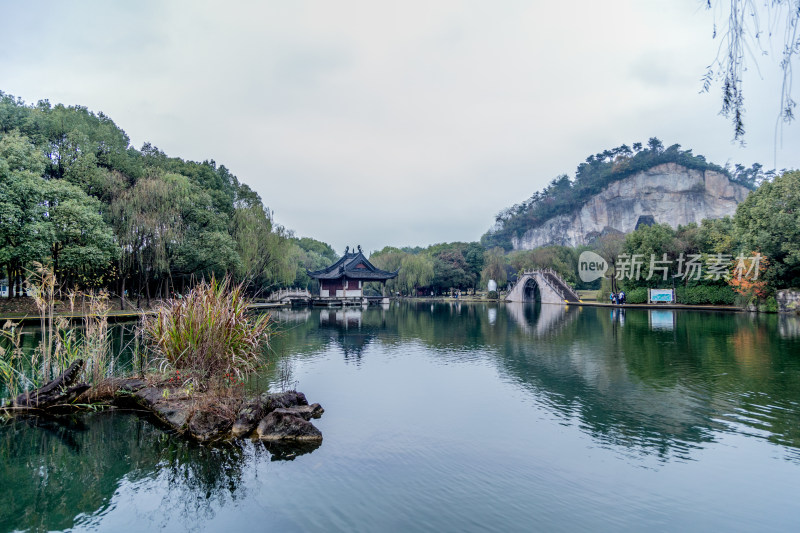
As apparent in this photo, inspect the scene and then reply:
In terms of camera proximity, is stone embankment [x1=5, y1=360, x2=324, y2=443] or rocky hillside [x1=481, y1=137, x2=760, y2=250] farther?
rocky hillside [x1=481, y1=137, x2=760, y2=250]

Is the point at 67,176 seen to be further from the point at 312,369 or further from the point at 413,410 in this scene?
the point at 413,410

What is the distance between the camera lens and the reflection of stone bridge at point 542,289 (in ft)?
121

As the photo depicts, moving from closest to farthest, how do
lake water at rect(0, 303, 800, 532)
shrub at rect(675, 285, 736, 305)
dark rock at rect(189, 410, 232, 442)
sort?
lake water at rect(0, 303, 800, 532)
dark rock at rect(189, 410, 232, 442)
shrub at rect(675, 285, 736, 305)

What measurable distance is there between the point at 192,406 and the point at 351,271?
33178 millimetres

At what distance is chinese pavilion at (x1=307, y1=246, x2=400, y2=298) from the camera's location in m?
37.9

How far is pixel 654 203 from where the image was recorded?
80812 mm

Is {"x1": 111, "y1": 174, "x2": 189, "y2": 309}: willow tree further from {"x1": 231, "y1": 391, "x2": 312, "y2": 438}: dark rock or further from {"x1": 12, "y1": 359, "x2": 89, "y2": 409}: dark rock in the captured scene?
{"x1": 231, "y1": 391, "x2": 312, "y2": 438}: dark rock

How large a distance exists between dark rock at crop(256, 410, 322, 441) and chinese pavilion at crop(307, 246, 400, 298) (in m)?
32.0

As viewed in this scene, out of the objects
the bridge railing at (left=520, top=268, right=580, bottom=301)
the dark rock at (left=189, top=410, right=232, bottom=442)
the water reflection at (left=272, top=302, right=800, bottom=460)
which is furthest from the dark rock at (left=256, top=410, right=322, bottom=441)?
Answer: the bridge railing at (left=520, top=268, right=580, bottom=301)

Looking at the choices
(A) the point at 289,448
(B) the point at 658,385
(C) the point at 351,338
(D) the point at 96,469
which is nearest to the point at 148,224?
(C) the point at 351,338

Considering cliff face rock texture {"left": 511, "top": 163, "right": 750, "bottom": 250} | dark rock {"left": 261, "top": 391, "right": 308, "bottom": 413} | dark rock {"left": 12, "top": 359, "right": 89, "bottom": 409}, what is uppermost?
cliff face rock texture {"left": 511, "top": 163, "right": 750, "bottom": 250}

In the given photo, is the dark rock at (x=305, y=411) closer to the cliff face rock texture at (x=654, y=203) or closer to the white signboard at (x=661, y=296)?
the white signboard at (x=661, y=296)

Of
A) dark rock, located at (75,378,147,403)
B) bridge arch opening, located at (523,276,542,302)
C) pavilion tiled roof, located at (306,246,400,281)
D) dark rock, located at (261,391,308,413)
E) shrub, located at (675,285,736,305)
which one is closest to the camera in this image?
dark rock, located at (261,391,308,413)

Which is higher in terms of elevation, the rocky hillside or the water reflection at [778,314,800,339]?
the rocky hillside
